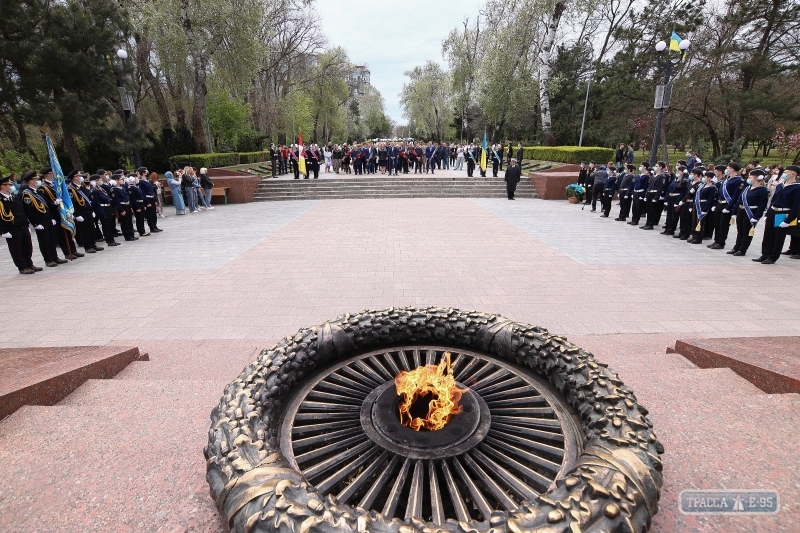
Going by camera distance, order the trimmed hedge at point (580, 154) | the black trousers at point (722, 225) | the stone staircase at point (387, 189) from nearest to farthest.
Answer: the black trousers at point (722, 225) → the stone staircase at point (387, 189) → the trimmed hedge at point (580, 154)

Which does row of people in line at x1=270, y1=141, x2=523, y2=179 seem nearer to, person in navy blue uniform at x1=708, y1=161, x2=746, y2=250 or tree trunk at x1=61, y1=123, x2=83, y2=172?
tree trunk at x1=61, y1=123, x2=83, y2=172

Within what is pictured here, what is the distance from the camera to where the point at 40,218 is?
806 centimetres

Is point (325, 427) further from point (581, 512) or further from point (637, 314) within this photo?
point (637, 314)

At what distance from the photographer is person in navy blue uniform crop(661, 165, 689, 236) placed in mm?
10109

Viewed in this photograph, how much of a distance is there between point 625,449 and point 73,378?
135 inches

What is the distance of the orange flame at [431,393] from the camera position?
6.99 ft

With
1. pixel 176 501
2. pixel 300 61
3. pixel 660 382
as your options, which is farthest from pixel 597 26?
pixel 176 501

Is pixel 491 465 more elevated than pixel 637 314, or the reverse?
pixel 491 465

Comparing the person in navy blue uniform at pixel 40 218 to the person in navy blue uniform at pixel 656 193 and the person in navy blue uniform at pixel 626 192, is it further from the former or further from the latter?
the person in navy blue uniform at pixel 626 192

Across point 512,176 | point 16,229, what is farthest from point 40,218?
point 512,176

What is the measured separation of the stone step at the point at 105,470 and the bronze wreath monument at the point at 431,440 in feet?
0.80

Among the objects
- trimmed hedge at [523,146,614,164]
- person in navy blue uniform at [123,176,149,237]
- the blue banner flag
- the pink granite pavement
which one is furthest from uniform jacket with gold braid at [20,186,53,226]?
trimmed hedge at [523,146,614,164]

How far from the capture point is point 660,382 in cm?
289

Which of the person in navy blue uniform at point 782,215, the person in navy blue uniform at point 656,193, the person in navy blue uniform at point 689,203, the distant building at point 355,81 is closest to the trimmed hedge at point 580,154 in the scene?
the person in navy blue uniform at point 656,193
